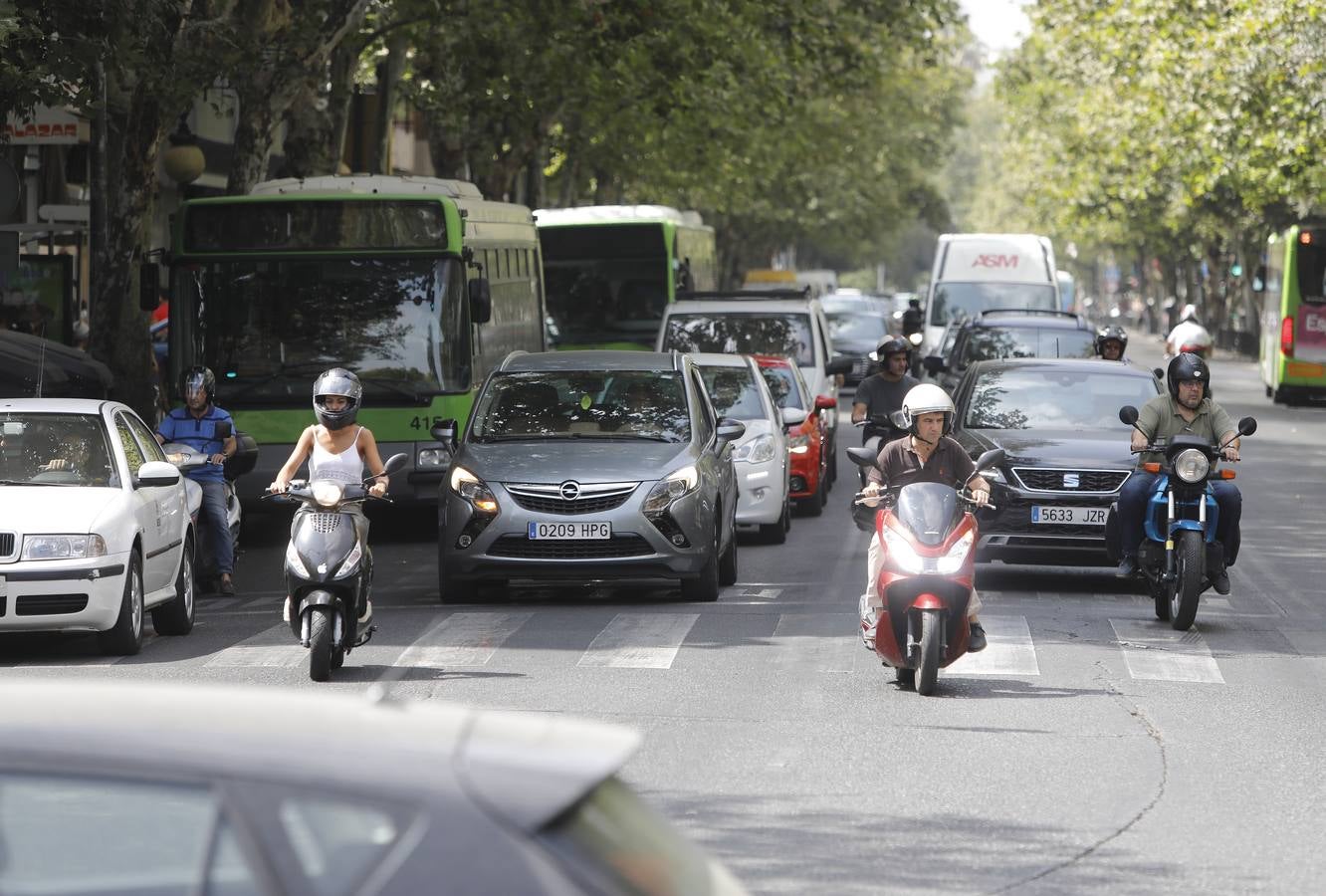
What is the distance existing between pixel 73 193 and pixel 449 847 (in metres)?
33.4

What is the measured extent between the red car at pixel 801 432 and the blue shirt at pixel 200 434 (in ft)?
21.1

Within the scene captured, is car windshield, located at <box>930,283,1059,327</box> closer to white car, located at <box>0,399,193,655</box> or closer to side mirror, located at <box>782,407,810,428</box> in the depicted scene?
side mirror, located at <box>782,407,810,428</box>

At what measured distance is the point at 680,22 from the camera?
101ft

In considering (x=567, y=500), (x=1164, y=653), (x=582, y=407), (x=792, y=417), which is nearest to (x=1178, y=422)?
(x=1164, y=653)

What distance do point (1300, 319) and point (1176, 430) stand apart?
2862 centimetres

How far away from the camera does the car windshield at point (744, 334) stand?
23.5 metres

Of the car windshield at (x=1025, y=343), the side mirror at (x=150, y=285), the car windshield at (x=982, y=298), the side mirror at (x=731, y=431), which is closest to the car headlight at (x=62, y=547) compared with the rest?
the side mirror at (x=731, y=431)

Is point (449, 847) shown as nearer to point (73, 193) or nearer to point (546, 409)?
point (546, 409)

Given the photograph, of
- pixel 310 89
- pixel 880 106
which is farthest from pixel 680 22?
pixel 880 106

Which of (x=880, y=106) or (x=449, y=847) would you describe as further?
(x=880, y=106)

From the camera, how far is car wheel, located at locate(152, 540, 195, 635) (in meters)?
13.3

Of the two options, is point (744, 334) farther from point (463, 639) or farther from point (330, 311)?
point (463, 639)

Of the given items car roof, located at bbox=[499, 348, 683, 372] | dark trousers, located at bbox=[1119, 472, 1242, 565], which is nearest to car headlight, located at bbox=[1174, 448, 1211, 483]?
dark trousers, located at bbox=[1119, 472, 1242, 565]

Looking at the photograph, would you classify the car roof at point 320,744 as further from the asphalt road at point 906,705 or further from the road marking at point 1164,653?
the road marking at point 1164,653
